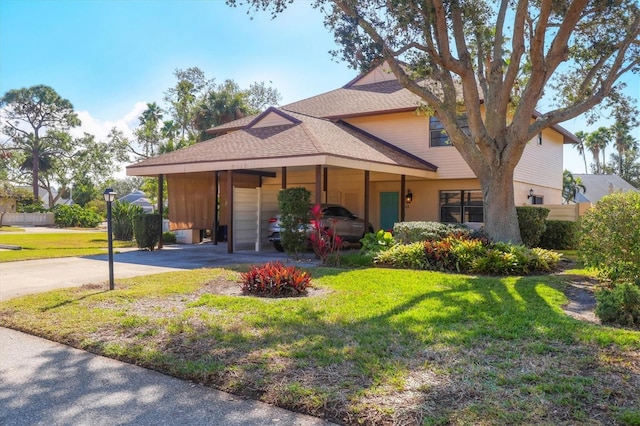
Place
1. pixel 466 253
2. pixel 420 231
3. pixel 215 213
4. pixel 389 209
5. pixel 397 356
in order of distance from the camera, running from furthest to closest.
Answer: pixel 389 209
pixel 215 213
pixel 420 231
pixel 466 253
pixel 397 356

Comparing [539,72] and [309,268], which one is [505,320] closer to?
[309,268]

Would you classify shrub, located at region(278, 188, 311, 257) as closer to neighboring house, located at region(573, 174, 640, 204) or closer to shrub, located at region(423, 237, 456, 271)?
shrub, located at region(423, 237, 456, 271)

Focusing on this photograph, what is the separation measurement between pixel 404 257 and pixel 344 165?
3.37m

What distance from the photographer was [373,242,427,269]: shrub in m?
10.8

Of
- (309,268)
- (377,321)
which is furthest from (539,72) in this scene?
(377,321)

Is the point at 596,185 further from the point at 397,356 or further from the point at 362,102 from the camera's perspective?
the point at 397,356

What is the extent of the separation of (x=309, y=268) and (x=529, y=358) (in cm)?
677

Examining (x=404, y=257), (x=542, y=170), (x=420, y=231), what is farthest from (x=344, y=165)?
(x=542, y=170)

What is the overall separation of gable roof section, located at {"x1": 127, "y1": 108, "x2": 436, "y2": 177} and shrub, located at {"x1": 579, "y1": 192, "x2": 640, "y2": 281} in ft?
21.2

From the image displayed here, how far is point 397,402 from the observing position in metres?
3.56

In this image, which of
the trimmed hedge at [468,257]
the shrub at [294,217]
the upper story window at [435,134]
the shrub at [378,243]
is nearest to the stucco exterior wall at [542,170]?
the upper story window at [435,134]

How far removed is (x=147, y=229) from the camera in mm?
15758

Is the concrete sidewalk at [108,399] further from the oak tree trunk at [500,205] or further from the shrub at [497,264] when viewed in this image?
the oak tree trunk at [500,205]

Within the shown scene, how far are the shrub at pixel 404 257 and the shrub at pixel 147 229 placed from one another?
8.26 metres
